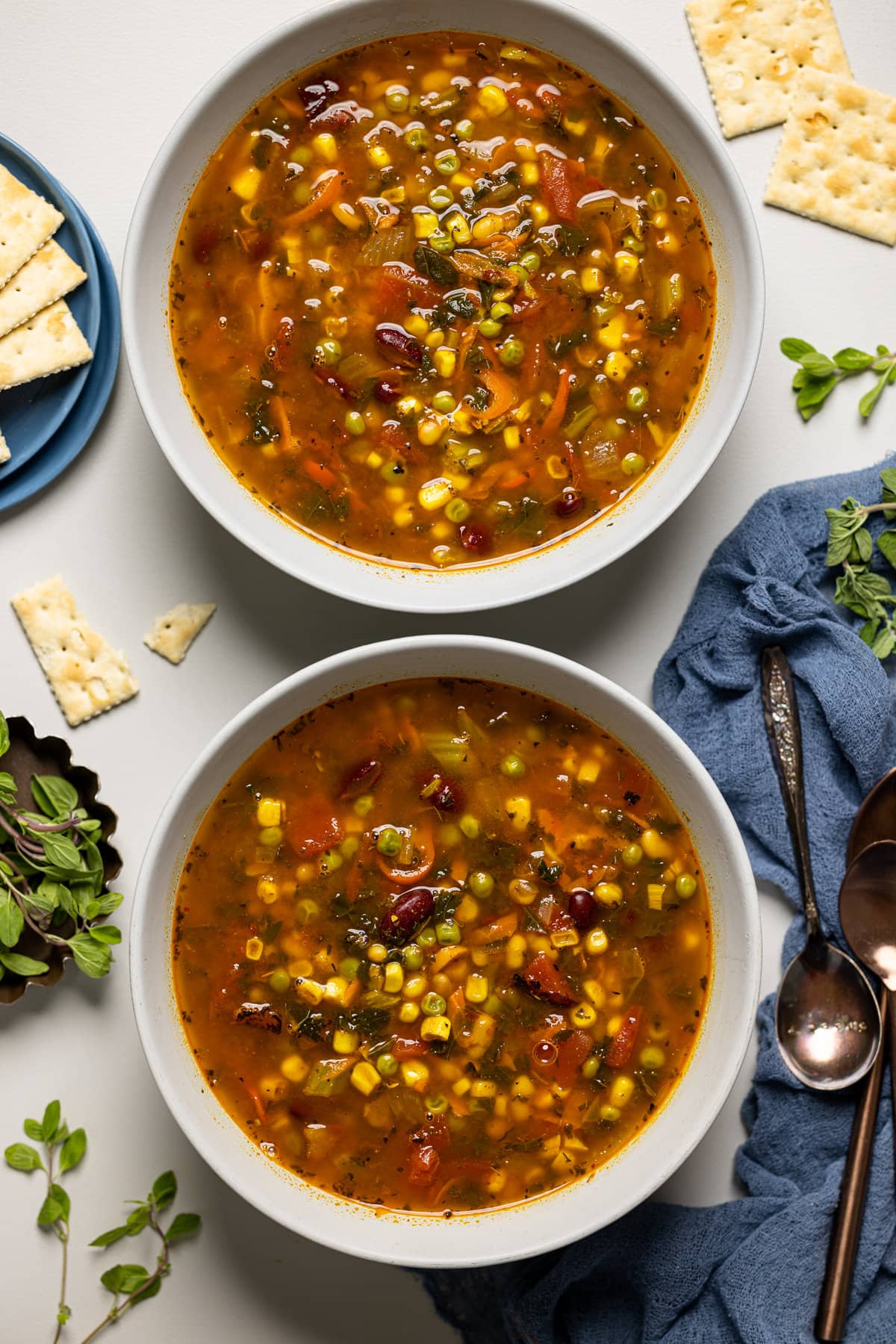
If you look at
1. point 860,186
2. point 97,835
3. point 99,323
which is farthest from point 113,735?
point 860,186

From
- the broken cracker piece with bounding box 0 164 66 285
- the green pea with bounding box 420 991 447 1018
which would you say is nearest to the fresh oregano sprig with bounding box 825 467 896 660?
the green pea with bounding box 420 991 447 1018

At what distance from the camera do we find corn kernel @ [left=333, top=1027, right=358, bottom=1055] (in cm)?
336

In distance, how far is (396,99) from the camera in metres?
3.40

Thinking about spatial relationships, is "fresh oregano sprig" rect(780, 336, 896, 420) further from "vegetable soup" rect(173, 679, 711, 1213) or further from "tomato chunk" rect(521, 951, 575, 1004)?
"tomato chunk" rect(521, 951, 575, 1004)

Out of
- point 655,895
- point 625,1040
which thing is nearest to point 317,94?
point 655,895

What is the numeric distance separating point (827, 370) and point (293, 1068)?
2911mm

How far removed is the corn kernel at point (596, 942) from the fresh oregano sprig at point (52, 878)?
147 cm

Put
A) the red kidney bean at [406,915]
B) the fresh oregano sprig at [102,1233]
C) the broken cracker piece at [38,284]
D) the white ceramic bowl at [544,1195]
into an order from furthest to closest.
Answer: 1. the fresh oregano sprig at [102,1233]
2. the broken cracker piece at [38,284]
3. the red kidney bean at [406,915]
4. the white ceramic bowl at [544,1195]

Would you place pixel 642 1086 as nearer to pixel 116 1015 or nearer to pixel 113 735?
pixel 116 1015

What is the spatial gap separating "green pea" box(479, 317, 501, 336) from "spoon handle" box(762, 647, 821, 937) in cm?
139

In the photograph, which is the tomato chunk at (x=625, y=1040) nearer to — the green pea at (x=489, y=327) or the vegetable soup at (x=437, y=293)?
the vegetable soup at (x=437, y=293)

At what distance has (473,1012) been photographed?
133 inches

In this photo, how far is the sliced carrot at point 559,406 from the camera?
346 cm

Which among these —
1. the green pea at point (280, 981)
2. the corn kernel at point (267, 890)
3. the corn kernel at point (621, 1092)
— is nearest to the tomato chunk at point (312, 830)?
the corn kernel at point (267, 890)
